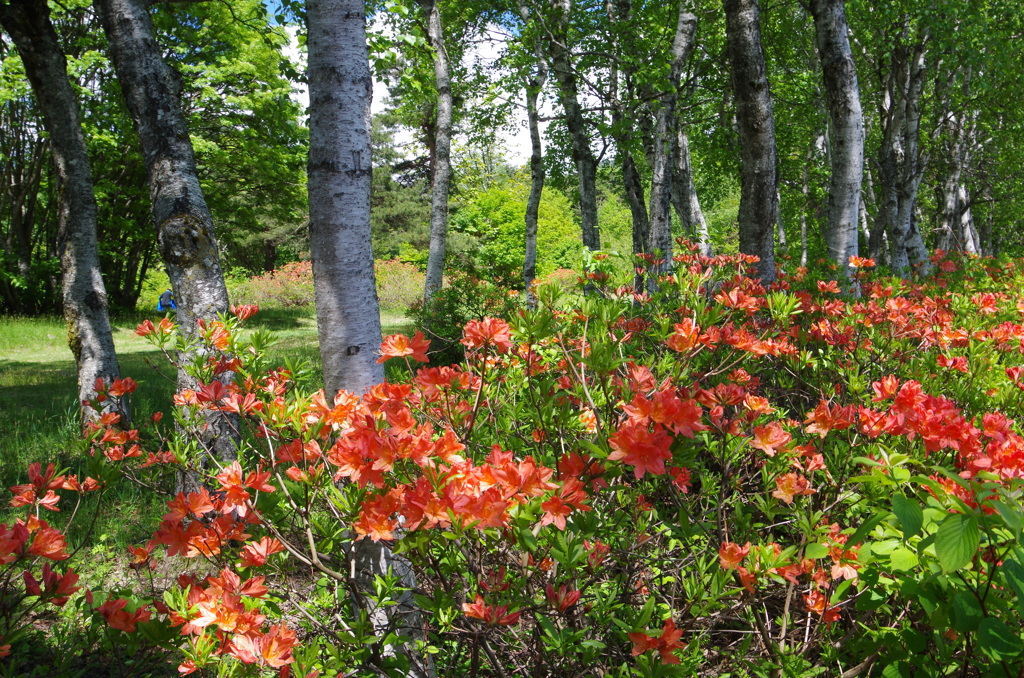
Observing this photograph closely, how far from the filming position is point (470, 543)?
1453 millimetres

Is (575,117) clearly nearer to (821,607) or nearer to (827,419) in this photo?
(827,419)

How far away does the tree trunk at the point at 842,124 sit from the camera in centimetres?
493

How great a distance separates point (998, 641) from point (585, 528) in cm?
73

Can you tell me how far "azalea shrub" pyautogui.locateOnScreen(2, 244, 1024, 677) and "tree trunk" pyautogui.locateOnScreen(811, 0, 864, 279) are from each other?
3.28 meters

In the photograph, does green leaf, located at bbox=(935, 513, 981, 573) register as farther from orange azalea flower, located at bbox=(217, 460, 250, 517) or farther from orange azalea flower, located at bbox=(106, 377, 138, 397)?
orange azalea flower, located at bbox=(106, 377, 138, 397)

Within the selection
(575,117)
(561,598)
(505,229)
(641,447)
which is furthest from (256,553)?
(505,229)

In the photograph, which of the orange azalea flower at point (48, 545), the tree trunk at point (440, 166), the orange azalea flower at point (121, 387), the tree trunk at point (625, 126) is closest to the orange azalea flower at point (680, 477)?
the orange azalea flower at point (48, 545)

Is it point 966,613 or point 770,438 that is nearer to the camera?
point 966,613

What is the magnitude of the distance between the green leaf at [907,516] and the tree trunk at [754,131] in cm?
367

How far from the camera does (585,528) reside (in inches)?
51.4

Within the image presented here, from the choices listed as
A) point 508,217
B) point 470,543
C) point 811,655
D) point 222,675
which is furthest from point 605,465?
point 508,217

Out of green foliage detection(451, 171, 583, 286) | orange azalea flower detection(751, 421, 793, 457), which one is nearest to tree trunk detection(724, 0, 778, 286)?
orange azalea flower detection(751, 421, 793, 457)

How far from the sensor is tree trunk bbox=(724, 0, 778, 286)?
4.18 meters

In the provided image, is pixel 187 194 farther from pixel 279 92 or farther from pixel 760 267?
pixel 279 92
